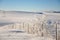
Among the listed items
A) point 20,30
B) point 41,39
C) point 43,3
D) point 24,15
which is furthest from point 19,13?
point 41,39

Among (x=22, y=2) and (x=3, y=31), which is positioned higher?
(x=22, y=2)

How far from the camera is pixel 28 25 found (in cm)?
184

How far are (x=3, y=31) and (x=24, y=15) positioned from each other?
15.8 inches

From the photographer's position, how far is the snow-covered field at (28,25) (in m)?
1.83

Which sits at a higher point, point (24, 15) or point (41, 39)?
point (24, 15)

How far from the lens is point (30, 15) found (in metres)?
1.86

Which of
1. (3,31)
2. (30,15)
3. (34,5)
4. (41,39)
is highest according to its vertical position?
(34,5)

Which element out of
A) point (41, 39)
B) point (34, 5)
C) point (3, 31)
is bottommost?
point (41, 39)

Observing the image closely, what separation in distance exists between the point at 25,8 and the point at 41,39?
54 cm

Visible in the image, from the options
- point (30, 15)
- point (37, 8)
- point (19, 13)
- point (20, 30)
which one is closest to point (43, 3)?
point (37, 8)

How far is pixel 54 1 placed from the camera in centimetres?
189

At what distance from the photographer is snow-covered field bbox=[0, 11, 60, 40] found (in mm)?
1828

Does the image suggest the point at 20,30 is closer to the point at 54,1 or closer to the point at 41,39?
the point at 41,39

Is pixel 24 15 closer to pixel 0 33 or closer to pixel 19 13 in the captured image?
pixel 19 13
